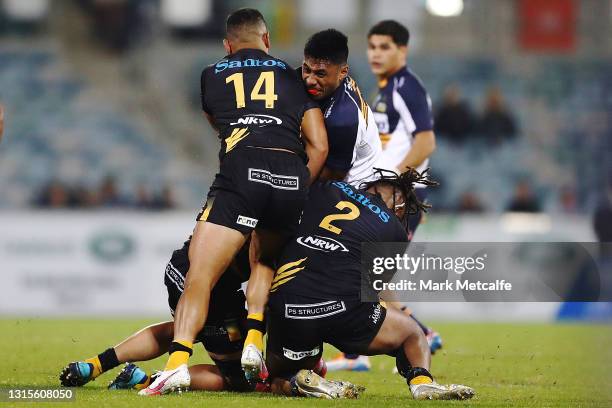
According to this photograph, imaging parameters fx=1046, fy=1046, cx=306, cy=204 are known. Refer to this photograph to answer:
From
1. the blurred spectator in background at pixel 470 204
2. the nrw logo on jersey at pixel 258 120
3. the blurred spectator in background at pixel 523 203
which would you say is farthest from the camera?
the blurred spectator in background at pixel 470 204

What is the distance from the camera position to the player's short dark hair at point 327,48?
684 cm

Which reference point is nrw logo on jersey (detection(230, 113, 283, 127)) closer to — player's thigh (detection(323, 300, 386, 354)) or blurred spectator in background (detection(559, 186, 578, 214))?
player's thigh (detection(323, 300, 386, 354))

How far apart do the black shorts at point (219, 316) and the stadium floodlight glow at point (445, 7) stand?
18.5m

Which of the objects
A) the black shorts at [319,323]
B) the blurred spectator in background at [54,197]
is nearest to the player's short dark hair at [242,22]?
the black shorts at [319,323]

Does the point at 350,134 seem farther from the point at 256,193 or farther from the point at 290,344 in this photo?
the point at 290,344

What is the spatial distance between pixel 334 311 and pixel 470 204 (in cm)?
1415

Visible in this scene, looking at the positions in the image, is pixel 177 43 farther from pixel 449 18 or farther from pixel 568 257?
pixel 568 257

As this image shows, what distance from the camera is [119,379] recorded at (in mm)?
6469

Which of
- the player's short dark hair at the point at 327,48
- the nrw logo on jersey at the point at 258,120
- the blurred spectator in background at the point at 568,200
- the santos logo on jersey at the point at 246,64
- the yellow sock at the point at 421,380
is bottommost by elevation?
the blurred spectator in background at the point at 568,200

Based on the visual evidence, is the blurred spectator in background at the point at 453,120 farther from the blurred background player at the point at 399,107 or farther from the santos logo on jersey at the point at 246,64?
the santos logo on jersey at the point at 246,64

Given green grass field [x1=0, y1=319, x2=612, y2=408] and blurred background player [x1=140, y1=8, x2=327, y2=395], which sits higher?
blurred background player [x1=140, y1=8, x2=327, y2=395]

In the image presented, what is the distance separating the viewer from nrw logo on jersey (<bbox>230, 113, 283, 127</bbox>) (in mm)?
6570

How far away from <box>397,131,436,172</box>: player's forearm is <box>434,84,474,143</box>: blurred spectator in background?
1194 centimetres

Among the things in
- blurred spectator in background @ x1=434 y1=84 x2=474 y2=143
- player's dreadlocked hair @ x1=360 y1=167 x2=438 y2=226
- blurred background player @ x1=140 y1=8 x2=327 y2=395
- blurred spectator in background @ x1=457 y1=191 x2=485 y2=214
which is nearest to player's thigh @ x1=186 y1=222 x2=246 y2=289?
blurred background player @ x1=140 y1=8 x2=327 y2=395
